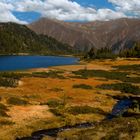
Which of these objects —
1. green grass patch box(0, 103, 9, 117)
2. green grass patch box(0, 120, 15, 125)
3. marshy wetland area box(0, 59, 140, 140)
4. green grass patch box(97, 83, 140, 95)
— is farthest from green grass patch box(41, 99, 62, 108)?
green grass patch box(97, 83, 140, 95)

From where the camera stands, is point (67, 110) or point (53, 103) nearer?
point (67, 110)

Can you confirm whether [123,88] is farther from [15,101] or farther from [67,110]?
[15,101]

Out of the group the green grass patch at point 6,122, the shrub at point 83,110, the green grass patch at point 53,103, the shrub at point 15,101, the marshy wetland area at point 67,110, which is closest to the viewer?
the marshy wetland area at point 67,110

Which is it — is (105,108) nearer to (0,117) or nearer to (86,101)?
(86,101)

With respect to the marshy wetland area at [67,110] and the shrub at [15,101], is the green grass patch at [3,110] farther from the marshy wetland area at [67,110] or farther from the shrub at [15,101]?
the shrub at [15,101]

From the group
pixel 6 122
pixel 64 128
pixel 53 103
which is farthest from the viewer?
pixel 53 103

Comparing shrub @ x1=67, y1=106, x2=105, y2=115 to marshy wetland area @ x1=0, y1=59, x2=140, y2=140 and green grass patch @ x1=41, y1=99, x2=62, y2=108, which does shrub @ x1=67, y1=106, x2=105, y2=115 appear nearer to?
marshy wetland area @ x1=0, y1=59, x2=140, y2=140

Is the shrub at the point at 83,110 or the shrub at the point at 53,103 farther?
the shrub at the point at 53,103

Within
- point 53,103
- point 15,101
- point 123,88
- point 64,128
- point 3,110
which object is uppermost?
point 15,101

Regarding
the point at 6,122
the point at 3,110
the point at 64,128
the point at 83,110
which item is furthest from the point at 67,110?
the point at 6,122

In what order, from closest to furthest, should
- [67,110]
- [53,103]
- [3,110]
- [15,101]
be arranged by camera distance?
[3,110] < [67,110] < [15,101] < [53,103]

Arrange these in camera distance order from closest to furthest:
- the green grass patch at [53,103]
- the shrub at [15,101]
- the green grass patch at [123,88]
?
the shrub at [15,101] < the green grass patch at [53,103] < the green grass patch at [123,88]

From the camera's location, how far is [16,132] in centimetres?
4503

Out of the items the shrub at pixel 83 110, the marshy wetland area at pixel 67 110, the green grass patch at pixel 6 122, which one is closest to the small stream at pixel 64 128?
the marshy wetland area at pixel 67 110
